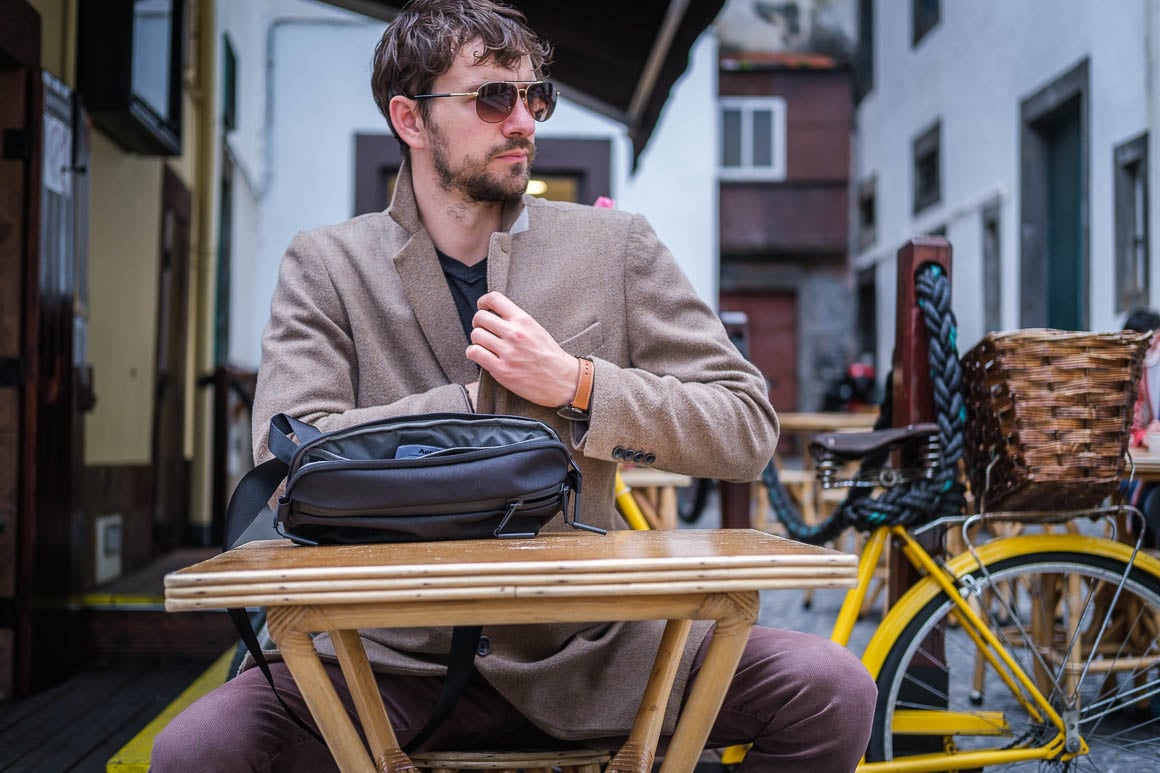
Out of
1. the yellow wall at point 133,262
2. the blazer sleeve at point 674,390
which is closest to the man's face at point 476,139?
the blazer sleeve at point 674,390

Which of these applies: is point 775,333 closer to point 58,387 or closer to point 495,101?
point 58,387

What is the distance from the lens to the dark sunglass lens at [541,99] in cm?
198

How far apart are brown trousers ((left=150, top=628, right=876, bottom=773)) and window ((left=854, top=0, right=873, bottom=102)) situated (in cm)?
1578

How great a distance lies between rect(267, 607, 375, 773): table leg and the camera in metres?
1.30

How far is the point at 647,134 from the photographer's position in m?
5.93

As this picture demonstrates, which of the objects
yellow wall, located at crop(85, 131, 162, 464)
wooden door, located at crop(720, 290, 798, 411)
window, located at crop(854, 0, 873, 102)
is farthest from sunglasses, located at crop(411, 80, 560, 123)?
wooden door, located at crop(720, 290, 798, 411)

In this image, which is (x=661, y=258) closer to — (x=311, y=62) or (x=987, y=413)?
(x=987, y=413)

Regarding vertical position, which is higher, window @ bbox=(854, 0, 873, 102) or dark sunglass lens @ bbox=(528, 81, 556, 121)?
window @ bbox=(854, 0, 873, 102)

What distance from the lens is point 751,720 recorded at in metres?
1.74

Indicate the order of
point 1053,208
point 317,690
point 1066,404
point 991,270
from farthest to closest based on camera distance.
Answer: point 991,270
point 1053,208
point 1066,404
point 317,690

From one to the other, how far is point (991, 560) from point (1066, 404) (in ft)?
1.29

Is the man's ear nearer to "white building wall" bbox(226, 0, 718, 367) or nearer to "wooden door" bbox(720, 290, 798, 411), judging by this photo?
"white building wall" bbox(226, 0, 718, 367)

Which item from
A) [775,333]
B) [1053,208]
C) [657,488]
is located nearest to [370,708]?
[657,488]

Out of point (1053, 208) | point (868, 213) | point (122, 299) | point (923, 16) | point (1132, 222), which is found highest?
point (923, 16)
